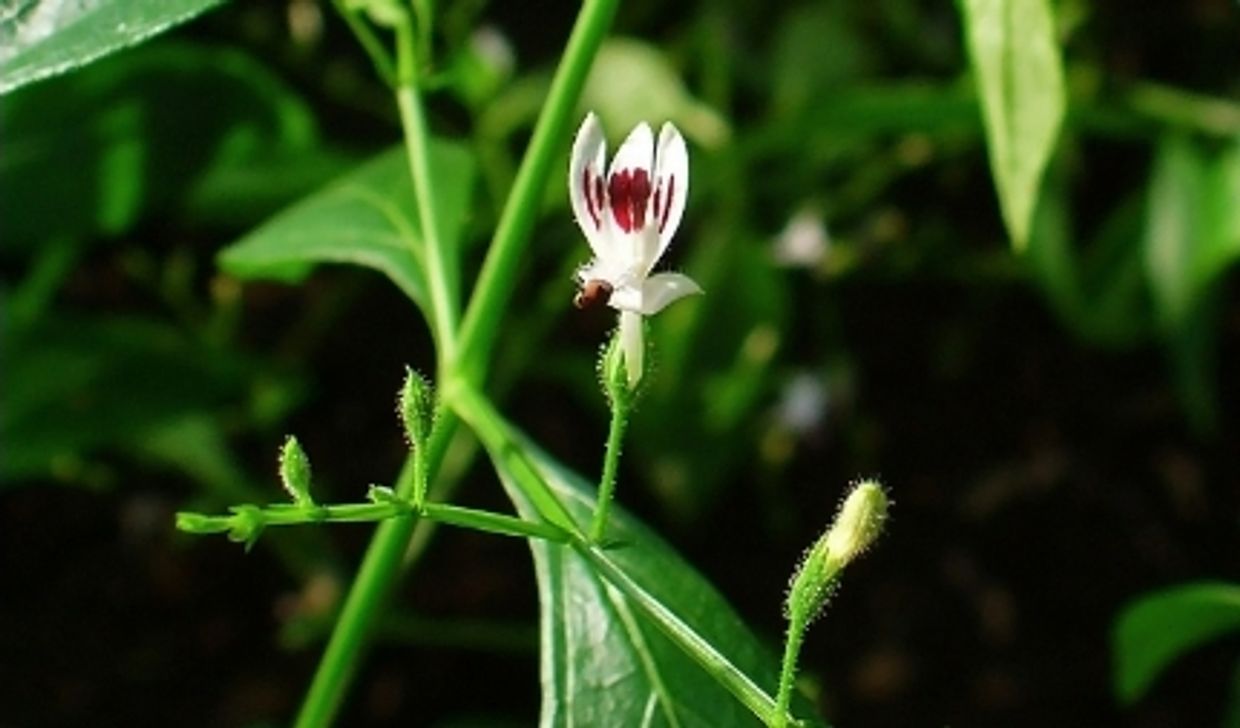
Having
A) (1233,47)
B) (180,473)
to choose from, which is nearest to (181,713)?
(180,473)

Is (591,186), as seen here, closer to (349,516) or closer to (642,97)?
(349,516)

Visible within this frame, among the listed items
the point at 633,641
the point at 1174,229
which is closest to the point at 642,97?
the point at 1174,229

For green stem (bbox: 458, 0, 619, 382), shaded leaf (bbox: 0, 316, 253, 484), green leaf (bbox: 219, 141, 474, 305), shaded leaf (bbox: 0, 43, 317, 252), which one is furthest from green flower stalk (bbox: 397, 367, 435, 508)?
shaded leaf (bbox: 0, 316, 253, 484)

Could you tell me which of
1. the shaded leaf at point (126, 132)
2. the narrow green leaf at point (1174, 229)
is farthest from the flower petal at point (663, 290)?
the narrow green leaf at point (1174, 229)

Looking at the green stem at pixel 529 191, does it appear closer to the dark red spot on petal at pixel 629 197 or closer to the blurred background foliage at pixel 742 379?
the dark red spot on petal at pixel 629 197

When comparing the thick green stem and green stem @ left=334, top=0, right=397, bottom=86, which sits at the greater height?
green stem @ left=334, top=0, right=397, bottom=86

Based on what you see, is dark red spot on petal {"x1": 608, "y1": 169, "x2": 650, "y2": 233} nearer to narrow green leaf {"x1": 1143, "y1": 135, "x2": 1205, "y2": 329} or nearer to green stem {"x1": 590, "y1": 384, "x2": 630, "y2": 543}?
green stem {"x1": 590, "y1": 384, "x2": 630, "y2": 543}

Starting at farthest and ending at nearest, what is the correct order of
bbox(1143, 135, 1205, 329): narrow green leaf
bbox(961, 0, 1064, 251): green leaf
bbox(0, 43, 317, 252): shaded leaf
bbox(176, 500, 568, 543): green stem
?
bbox(1143, 135, 1205, 329): narrow green leaf → bbox(0, 43, 317, 252): shaded leaf → bbox(961, 0, 1064, 251): green leaf → bbox(176, 500, 568, 543): green stem
